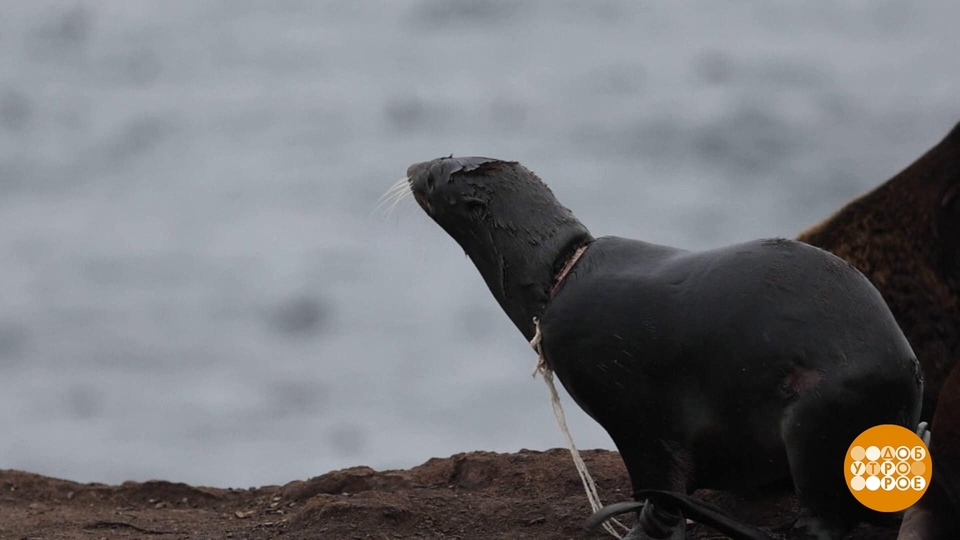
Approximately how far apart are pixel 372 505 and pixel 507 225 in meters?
1.58

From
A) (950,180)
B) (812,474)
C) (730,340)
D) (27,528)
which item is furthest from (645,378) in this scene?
(27,528)

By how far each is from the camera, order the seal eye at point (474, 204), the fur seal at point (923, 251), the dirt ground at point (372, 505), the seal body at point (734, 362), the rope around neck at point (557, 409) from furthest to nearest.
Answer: the fur seal at point (923, 251) → the dirt ground at point (372, 505) → the seal eye at point (474, 204) → the rope around neck at point (557, 409) → the seal body at point (734, 362)

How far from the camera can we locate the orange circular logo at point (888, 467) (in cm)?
544

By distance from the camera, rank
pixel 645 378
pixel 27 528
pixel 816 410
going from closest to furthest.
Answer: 1. pixel 816 410
2. pixel 645 378
3. pixel 27 528

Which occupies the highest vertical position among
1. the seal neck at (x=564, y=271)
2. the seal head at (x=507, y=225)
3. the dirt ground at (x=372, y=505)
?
the seal head at (x=507, y=225)

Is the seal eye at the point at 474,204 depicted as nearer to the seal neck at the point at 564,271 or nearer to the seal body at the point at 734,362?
the seal neck at the point at 564,271

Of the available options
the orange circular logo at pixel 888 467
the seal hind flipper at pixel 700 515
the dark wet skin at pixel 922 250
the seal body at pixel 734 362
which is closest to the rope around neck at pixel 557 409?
the seal body at pixel 734 362

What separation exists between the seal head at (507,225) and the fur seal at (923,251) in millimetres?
2378

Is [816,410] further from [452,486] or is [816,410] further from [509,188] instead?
[452,486]

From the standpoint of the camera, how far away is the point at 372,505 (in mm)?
7074

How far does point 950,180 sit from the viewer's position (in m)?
7.90

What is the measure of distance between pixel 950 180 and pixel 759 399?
2912 millimetres

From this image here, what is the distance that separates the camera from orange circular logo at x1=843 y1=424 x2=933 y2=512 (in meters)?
5.44

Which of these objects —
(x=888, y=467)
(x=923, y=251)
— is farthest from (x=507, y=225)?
(x=923, y=251)
